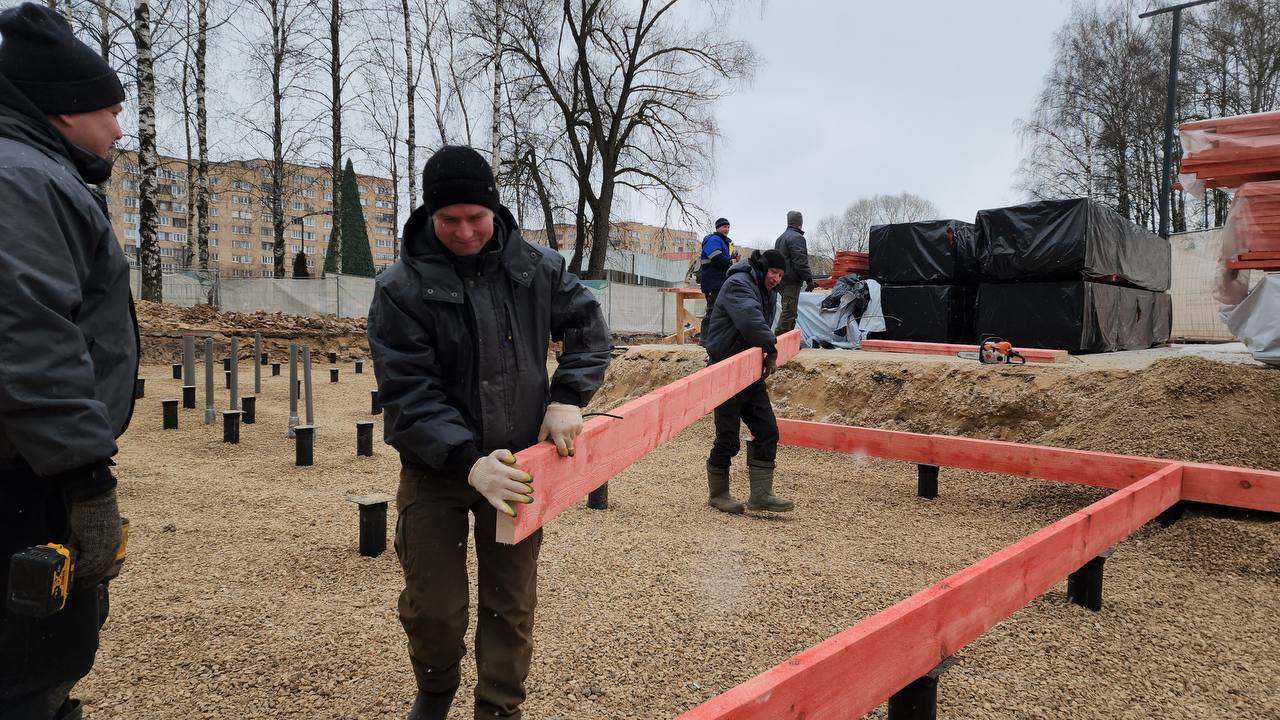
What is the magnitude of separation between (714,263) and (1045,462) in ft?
16.3

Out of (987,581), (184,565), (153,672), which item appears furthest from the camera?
(184,565)

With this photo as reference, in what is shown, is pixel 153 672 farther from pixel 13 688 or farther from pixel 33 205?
pixel 33 205

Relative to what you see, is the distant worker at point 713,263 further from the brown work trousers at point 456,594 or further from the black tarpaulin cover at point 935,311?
the brown work trousers at point 456,594

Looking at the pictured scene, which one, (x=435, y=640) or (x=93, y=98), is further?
(x=435, y=640)

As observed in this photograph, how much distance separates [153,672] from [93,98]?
2068mm

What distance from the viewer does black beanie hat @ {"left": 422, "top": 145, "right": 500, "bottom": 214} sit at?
1852 millimetres

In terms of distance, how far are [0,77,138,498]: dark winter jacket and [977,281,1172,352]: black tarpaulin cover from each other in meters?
9.74

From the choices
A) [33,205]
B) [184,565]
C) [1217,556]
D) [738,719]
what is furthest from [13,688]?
[1217,556]

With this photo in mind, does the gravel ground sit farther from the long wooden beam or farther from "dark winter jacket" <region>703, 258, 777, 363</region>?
"dark winter jacket" <region>703, 258, 777, 363</region>

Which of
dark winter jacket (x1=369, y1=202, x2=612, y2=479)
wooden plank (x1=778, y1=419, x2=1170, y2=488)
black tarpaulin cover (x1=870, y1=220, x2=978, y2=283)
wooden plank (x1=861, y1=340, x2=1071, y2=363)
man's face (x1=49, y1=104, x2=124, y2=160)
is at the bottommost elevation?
wooden plank (x1=778, y1=419, x2=1170, y2=488)

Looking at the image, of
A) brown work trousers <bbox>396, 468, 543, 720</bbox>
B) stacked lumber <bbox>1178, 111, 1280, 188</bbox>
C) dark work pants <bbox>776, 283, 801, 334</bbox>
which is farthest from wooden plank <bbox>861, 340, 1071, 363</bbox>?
brown work trousers <bbox>396, 468, 543, 720</bbox>

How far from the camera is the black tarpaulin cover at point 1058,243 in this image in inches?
338

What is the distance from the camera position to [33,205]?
140cm

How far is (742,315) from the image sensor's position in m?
4.75
